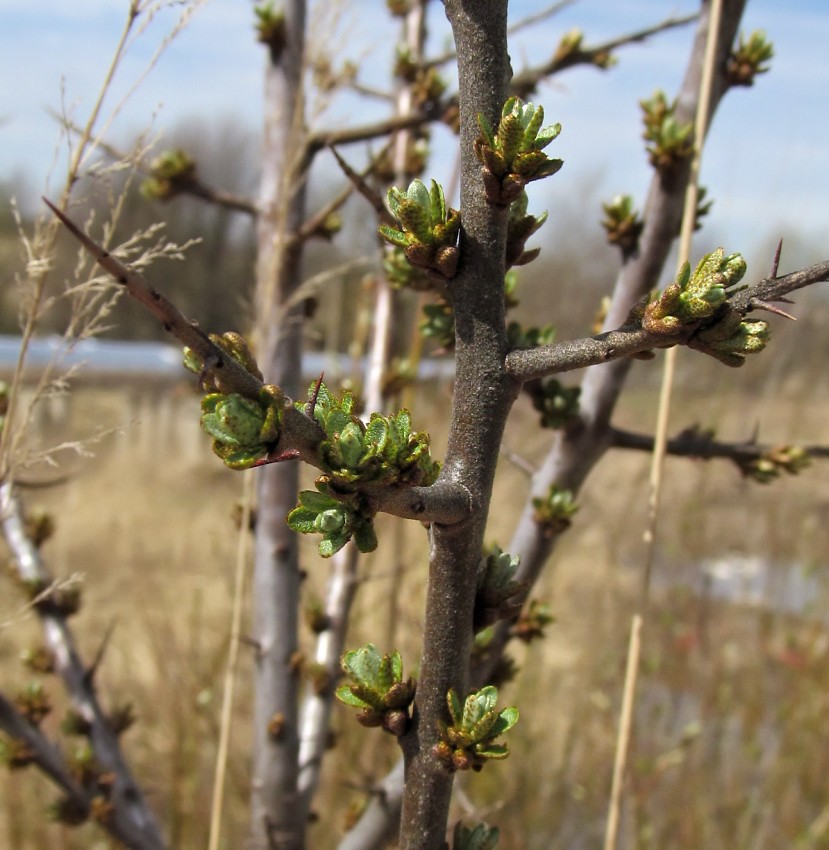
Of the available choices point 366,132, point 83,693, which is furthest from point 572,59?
point 83,693

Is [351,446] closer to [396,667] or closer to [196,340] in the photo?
[196,340]

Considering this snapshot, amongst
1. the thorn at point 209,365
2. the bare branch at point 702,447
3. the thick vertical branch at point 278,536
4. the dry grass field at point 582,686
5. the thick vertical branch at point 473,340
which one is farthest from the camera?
the dry grass field at point 582,686

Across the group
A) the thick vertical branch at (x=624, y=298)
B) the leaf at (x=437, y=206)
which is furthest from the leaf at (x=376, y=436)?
the thick vertical branch at (x=624, y=298)

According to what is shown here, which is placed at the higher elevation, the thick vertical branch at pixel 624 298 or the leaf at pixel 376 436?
the thick vertical branch at pixel 624 298

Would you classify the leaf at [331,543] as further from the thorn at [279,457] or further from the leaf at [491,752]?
the leaf at [491,752]

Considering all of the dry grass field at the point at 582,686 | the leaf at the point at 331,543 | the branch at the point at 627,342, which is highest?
the branch at the point at 627,342

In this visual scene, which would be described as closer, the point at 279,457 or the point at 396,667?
the point at 279,457
